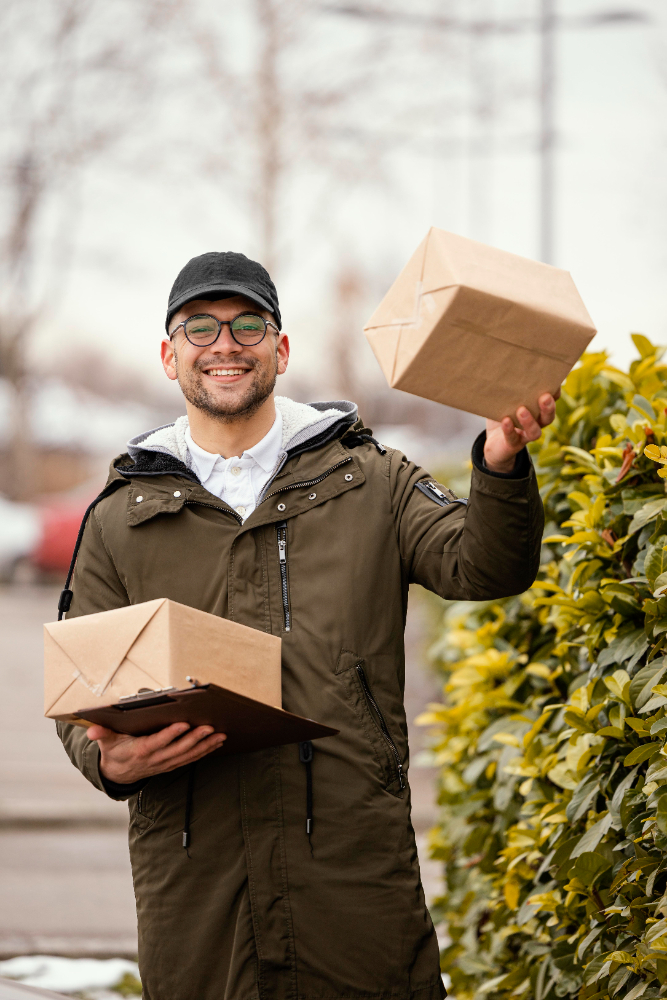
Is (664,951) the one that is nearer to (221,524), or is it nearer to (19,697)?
(221,524)

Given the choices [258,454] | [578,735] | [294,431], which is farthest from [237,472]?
[578,735]

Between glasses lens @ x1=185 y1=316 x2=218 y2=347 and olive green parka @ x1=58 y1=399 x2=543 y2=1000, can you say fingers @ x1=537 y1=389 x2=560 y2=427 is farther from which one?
glasses lens @ x1=185 y1=316 x2=218 y2=347

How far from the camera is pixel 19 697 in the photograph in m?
10.1

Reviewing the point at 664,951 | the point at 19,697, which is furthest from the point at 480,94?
the point at 664,951

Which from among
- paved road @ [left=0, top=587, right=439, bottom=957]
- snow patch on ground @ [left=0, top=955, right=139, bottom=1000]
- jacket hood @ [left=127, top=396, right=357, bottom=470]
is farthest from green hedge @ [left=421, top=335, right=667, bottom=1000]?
paved road @ [left=0, top=587, right=439, bottom=957]

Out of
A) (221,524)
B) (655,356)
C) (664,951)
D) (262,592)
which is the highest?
(655,356)

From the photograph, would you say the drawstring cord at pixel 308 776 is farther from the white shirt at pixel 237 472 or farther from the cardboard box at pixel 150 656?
the white shirt at pixel 237 472

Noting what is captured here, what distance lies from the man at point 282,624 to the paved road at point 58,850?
8.43 feet

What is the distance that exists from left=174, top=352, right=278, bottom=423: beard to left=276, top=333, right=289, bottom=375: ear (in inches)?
6.6

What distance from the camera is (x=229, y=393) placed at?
2.62 metres

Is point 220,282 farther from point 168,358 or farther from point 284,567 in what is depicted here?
point 284,567

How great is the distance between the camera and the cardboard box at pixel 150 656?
2168 millimetres

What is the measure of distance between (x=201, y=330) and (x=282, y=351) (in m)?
0.27

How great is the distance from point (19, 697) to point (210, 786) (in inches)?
318
